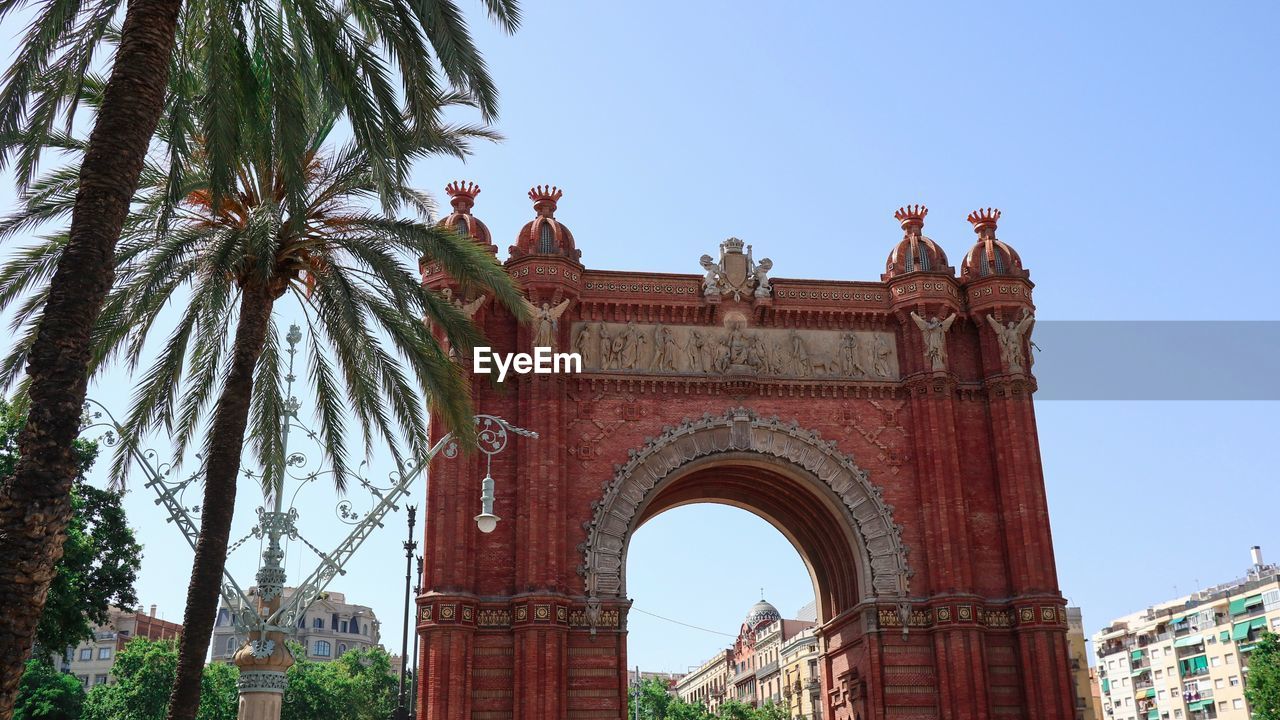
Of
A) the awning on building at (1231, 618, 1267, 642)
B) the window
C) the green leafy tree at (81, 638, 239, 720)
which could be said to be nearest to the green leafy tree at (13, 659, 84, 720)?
the green leafy tree at (81, 638, 239, 720)

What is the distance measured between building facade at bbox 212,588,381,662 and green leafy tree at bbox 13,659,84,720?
5962 centimetres

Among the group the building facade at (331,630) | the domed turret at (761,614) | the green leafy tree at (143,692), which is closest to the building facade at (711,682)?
the domed turret at (761,614)

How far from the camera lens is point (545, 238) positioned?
87.9ft

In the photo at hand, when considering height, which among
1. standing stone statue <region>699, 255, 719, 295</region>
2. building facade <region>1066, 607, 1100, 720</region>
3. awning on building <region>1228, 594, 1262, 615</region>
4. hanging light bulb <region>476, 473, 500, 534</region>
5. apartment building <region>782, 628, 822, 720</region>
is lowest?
building facade <region>1066, 607, 1100, 720</region>

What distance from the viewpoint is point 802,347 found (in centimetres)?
2748

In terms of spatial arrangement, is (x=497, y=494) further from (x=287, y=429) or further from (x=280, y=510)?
(x=280, y=510)

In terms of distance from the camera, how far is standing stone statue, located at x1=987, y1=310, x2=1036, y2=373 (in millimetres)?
27109

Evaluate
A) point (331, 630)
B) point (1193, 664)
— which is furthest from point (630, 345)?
point (331, 630)

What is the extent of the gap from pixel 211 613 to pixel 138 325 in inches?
200

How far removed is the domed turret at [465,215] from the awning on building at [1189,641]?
A: 224 feet

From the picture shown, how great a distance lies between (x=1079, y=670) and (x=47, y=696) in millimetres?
31126

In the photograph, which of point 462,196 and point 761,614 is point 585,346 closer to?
point 462,196

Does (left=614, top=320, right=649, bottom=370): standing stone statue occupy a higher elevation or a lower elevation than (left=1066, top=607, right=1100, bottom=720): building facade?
higher

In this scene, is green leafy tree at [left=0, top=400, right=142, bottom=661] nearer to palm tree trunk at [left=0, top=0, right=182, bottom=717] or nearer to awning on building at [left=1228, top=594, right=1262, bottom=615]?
palm tree trunk at [left=0, top=0, right=182, bottom=717]
